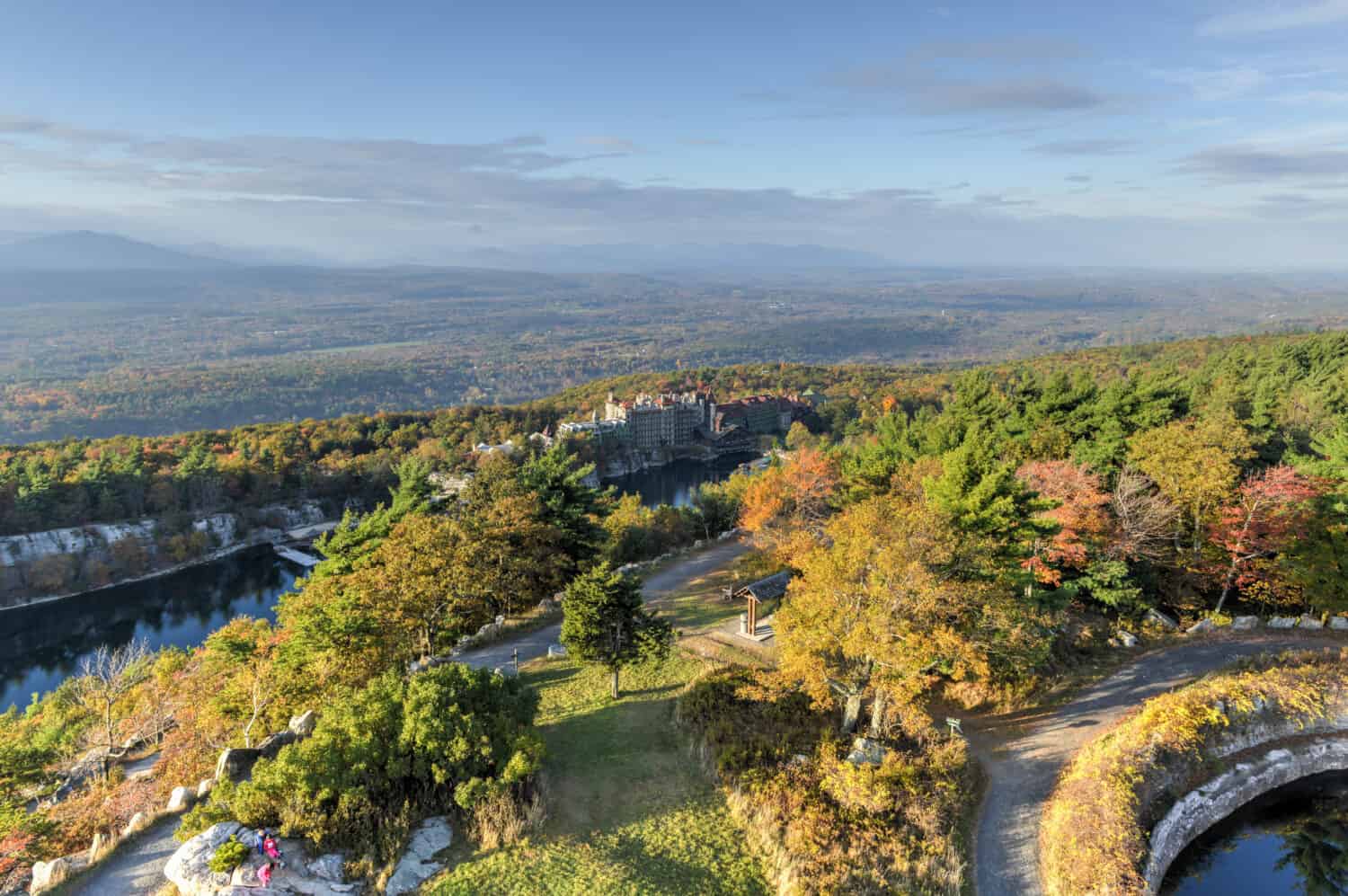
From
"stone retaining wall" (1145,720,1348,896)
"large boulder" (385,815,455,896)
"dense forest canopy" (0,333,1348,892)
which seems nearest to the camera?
"large boulder" (385,815,455,896)

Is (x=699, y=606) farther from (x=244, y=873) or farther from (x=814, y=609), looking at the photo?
(x=244, y=873)

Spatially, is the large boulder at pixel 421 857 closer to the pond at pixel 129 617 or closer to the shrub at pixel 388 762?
the shrub at pixel 388 762

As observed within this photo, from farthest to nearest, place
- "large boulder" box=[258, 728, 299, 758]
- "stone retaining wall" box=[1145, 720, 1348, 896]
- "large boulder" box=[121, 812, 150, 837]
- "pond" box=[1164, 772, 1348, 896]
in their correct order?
"pond" box=[1164, 772, 1348, 896] < "stone retaining wall" box=[1145, 720, 1348, 896] < "large boulder" box=[258, 728, 299, 758] < "large boulder" box=[121, 812, 150, 837]

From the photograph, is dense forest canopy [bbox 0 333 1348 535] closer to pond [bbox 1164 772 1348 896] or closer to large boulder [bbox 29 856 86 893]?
pond [bbox 1164 772 1348 896]

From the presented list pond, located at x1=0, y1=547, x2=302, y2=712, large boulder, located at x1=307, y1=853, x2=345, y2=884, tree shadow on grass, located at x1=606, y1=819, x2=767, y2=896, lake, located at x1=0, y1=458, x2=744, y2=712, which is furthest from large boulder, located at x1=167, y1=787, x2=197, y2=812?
pond, located at x1=0, y1=547, x2=302, y2=712

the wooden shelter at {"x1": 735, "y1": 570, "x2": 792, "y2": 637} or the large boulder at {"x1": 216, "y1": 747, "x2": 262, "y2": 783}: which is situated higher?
the wooden shelter at {"x1": 735, "y1": 570, "x2": 792, "y2": 637}

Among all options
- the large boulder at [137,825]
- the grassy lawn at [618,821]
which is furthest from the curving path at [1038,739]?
the large boulder at [137,825]
